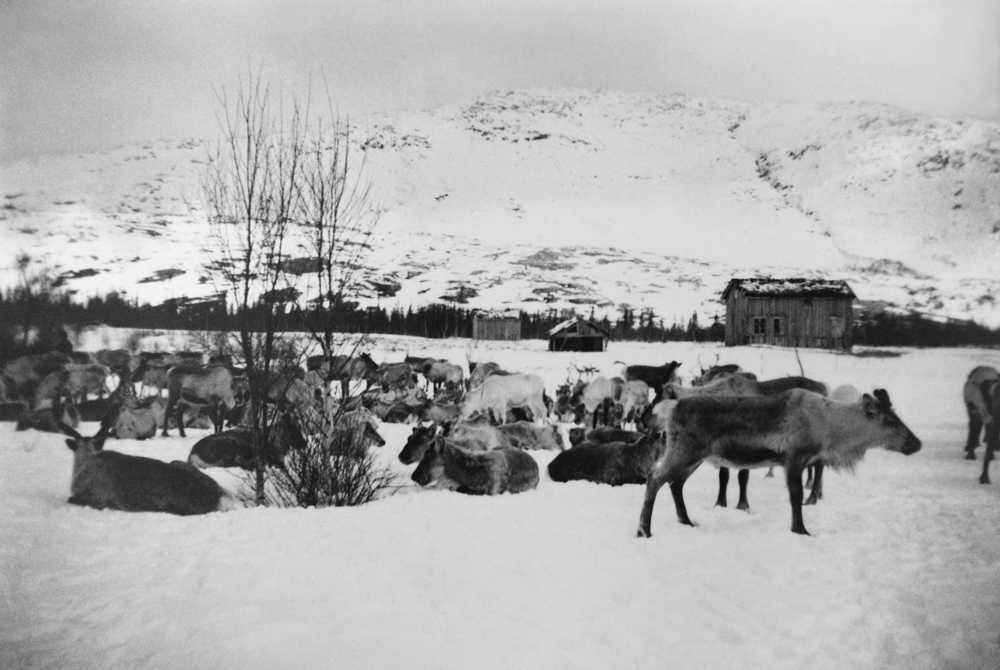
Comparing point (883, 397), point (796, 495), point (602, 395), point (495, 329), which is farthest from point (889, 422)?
point (495, 329)

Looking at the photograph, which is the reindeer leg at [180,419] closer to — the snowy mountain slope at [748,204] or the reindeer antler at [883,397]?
the snowy mountain slope at [748,204]

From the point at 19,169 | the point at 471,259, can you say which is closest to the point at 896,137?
the point at 19,169

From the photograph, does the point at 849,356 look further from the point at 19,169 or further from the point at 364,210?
the point at 19,169

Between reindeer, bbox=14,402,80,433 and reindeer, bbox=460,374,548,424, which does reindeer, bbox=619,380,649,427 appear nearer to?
reindeer, bbox=460,374,548,424

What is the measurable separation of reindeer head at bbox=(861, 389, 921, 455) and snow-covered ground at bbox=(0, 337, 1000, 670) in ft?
1.06

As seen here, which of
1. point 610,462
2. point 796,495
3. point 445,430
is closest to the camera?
point 796,495

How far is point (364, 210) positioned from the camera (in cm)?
487

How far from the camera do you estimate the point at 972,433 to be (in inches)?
142

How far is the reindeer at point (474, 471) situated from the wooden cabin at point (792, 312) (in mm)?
2487

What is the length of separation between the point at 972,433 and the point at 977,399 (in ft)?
0.72

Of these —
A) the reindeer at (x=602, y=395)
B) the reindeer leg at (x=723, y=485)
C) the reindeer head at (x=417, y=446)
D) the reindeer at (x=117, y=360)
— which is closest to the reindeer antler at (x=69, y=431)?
the reindeer at (x=117, y=360)

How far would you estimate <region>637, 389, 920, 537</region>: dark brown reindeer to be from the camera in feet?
11.7

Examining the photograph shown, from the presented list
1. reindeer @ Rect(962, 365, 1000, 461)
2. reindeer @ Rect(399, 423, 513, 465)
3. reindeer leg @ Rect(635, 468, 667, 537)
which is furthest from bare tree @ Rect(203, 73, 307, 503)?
reindeer @ Rect(962, 365, 1000, 461)

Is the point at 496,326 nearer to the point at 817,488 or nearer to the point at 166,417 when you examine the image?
the point at 166,417
